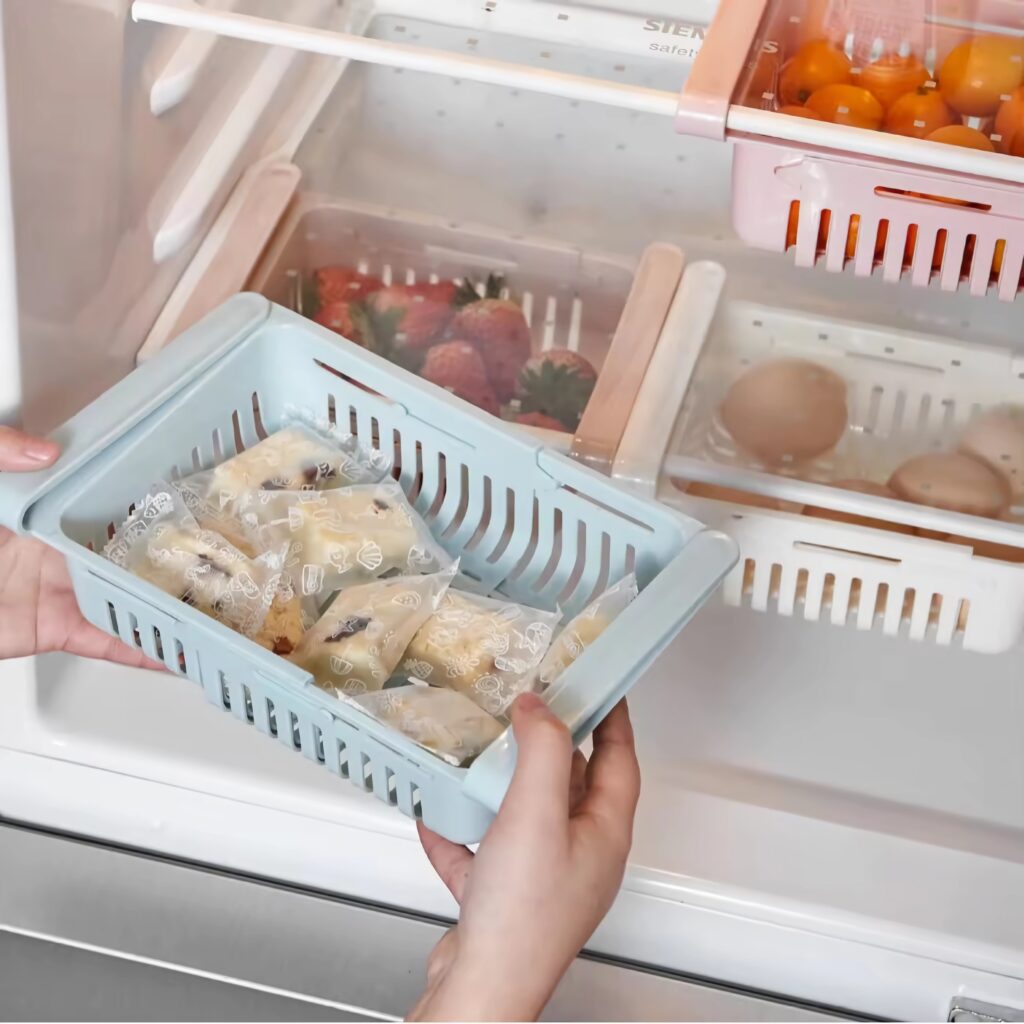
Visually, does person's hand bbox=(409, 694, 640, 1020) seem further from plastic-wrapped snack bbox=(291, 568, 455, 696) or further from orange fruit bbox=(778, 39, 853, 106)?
orange fruit bbox=(778, 39, 853, 106)

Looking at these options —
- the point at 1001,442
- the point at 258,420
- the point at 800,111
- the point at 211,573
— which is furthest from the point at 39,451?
the point at 1001,442

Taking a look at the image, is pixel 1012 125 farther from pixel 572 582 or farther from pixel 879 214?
pixel 572 582

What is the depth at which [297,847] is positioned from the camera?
47.5 inches

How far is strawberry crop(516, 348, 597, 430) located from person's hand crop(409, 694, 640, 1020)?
16.7 inches

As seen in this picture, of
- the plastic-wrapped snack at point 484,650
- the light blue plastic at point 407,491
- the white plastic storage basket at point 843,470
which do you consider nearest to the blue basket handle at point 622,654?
the light blue plastic at point 407,491

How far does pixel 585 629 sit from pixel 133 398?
1.16 ft

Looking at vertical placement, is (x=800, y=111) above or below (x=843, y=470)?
above

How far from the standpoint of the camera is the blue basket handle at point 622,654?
0.81 meters

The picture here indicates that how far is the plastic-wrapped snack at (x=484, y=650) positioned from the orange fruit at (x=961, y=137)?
0.41 m

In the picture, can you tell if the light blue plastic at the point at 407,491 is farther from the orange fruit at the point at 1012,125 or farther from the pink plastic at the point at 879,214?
the orange fruit at the point at 1012,125

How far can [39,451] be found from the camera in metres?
0.93

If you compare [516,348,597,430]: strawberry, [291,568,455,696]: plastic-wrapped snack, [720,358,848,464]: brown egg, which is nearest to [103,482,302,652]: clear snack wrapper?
[291,568,455,696]: plastic-wrapped snack

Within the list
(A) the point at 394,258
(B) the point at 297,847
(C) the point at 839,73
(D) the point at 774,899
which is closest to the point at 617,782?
(D) the point at 774,899

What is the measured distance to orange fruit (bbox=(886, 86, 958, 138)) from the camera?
3.26ft
